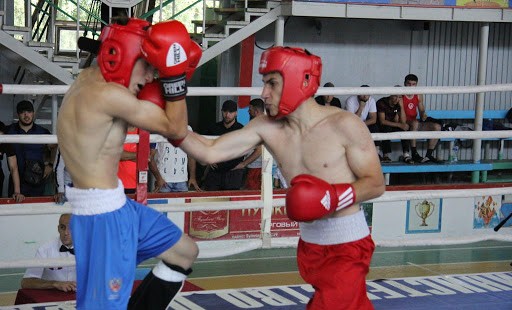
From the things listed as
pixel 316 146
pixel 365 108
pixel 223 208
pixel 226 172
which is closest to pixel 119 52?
pixel 316 146

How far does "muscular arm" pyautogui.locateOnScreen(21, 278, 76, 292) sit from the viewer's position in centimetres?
494

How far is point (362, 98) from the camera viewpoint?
9.21 meters

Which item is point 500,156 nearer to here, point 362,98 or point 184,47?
point 362,98

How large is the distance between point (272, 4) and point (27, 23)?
2.48 m

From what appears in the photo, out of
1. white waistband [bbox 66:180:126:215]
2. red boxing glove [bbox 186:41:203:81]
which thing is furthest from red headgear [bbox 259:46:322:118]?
white waistband [bbox 66:180:126:215]

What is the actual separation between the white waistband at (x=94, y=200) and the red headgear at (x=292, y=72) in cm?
70

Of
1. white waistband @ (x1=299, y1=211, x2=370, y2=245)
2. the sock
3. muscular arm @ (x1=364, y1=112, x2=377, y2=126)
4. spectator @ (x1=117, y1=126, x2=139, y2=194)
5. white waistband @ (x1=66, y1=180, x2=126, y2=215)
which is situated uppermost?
muscular arm @ (x1=364, y1=112, x2=377, y2=126)

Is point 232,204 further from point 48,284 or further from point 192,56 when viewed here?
point 192,56

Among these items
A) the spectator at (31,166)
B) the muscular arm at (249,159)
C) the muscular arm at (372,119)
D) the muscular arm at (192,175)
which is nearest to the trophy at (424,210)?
the muscular arm at (372,119)

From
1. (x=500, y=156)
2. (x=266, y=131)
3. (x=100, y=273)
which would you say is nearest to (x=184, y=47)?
(x=266, y=131)

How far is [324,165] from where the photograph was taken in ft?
11.9

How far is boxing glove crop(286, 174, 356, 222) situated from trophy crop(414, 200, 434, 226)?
525 cm

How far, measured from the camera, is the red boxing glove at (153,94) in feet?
11.4

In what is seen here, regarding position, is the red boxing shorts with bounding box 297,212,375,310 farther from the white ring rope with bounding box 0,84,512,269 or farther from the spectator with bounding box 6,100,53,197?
the spectator with bounding box 6,100,53,197
